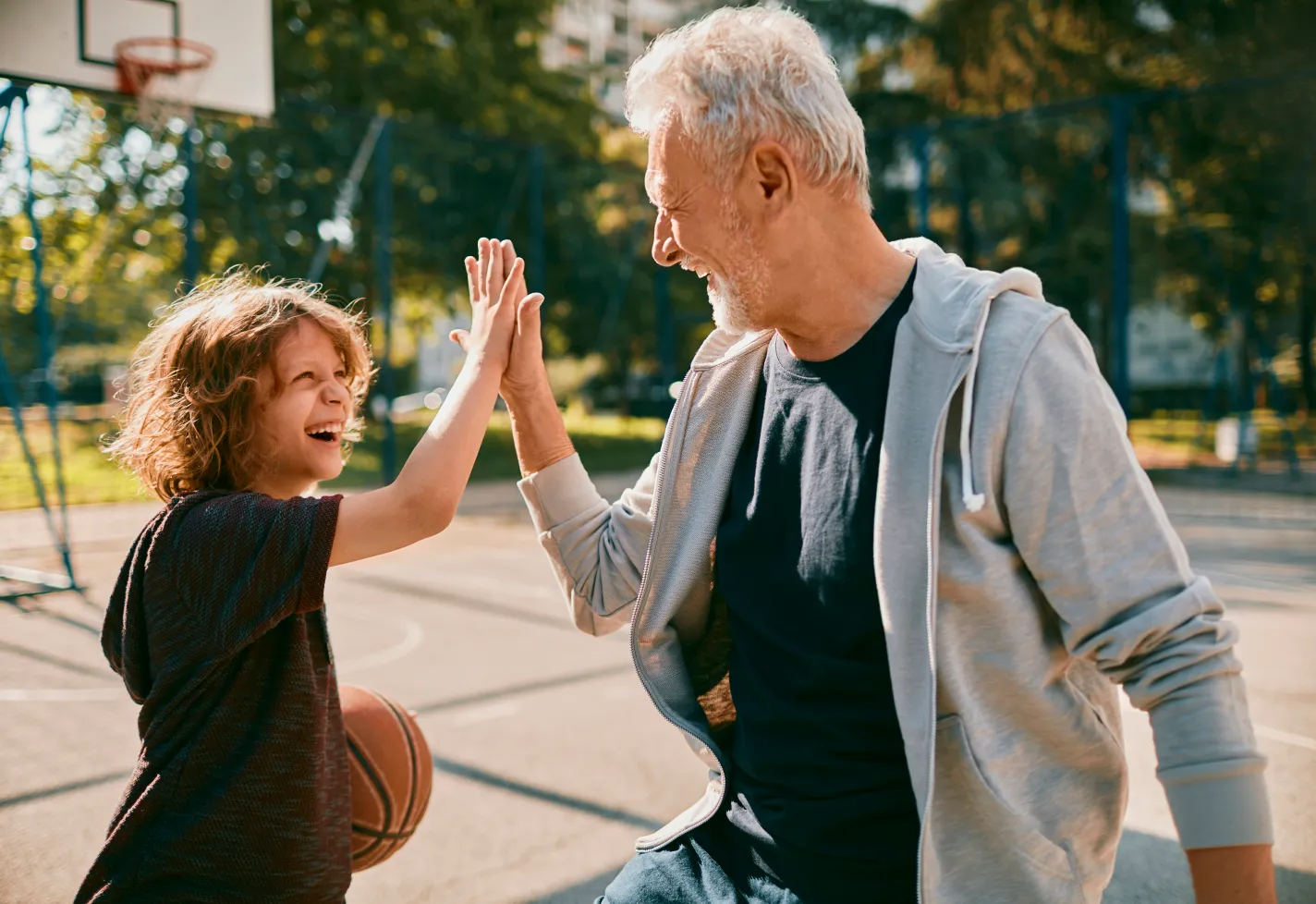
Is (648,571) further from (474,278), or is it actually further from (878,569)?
(474,278)

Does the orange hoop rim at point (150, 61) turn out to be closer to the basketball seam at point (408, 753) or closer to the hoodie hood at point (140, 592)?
the basketball seam at point (408, 753)

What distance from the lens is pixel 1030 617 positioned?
1.55 m

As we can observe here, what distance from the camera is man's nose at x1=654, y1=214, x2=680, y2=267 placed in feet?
6.27

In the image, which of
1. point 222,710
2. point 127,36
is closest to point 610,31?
point 127,36

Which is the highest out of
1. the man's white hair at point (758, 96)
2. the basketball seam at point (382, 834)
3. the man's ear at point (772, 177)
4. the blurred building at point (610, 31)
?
the blurred building at point (610, 31)

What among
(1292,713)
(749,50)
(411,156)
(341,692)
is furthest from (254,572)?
(411,156)

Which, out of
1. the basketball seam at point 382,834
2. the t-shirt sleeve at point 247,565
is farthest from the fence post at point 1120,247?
the t-shirt sleeve at point 247,565

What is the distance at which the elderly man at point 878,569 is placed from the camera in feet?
4.80

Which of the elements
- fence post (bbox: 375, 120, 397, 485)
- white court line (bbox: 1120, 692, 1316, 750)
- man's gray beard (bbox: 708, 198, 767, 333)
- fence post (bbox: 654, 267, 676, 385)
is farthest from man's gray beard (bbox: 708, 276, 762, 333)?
fence post (bbox: 654, 267, 676, 385)

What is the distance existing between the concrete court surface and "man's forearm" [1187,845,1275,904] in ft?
6.61

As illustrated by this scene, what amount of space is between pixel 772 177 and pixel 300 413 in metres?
0.90

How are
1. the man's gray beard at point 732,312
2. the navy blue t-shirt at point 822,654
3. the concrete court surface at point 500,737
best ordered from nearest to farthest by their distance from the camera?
the navy blue t-shirt at point 822,654 < the man's gray beard at point 732,312 < the concrete court surface at point 500,737

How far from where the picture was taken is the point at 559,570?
2.23 metres

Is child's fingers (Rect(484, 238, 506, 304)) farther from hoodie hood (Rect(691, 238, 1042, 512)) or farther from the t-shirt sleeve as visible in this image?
hoodie hood (Rect(691, 238, 1042, 512))
